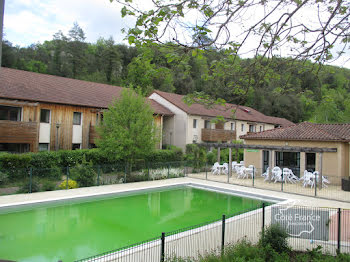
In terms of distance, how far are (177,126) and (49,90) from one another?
13.6 m

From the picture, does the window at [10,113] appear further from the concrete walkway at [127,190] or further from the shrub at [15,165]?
the concrete walkway at [127,190]

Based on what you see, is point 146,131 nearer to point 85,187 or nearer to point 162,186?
point 162,186

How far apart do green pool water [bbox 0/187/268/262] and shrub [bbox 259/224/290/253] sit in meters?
3.22

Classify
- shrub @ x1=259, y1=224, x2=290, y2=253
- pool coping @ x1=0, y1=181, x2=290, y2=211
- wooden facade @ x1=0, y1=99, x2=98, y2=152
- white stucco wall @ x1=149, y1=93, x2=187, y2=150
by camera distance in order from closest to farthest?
shrub @ x1=259, y1=224, x2=290, y2=253 < pool coping @ x1=0, y1=181, x2=290, y2=211 < wooden facade @ x1=0, y1=99, x2=98, y2=152 < white stucco wall @ x1=149, y1=93, x2=187, y2=150

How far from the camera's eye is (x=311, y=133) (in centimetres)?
2088

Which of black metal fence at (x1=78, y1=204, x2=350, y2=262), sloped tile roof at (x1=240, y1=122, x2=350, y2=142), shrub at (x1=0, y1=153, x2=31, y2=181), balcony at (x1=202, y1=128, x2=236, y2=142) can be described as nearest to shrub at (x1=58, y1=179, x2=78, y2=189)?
shrub at (x1=0, y1=153, x2=31, y2=181)

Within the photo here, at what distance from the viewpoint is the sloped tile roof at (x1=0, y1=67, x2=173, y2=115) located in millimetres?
20391

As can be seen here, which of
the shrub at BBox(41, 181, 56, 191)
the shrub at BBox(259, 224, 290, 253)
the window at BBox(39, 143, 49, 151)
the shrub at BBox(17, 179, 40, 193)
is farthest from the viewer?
the window at BBox(39, 143, 49, 151)

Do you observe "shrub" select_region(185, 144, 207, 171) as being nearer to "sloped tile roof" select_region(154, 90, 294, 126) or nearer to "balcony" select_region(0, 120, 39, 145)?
"sloped tile roof" select_region(154, 90, 294, 126)

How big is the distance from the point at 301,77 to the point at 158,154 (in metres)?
17.9

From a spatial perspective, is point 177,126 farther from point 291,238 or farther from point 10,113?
point 291,238

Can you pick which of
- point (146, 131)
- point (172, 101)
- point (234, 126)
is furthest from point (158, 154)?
point (234, 126)

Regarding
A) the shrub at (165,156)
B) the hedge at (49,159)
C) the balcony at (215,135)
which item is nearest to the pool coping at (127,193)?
the hedge at (49,159)

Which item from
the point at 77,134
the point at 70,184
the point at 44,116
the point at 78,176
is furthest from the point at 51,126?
the point at 70,184
